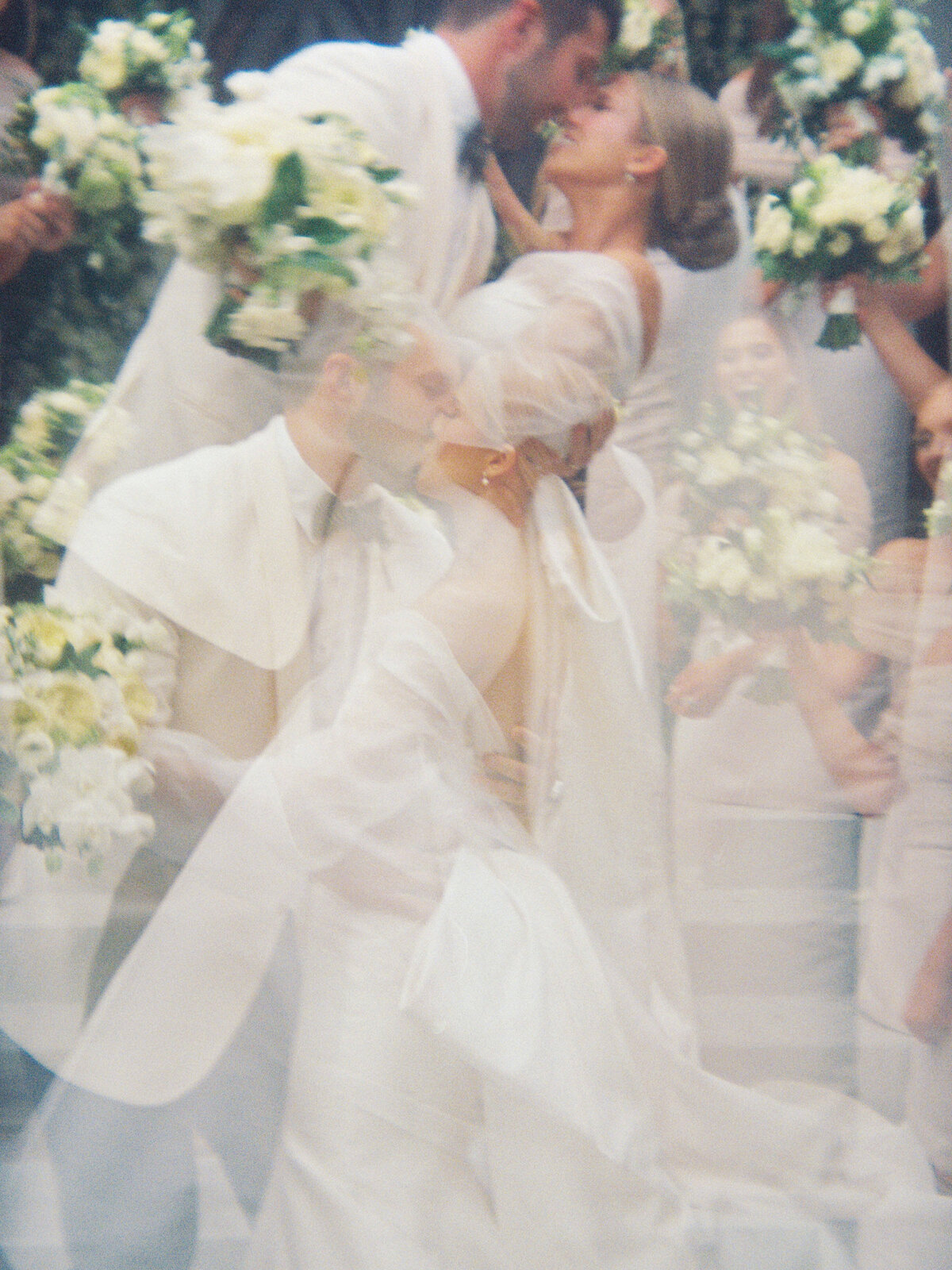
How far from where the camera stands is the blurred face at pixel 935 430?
1.56m

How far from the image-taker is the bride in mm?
1428

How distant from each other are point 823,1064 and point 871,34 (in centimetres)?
145

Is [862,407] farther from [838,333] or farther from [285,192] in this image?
[285,192]

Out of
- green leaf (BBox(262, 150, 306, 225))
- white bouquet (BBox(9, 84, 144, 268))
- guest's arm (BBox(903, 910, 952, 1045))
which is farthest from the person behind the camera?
guest's arm (BBox(903, 910, 952, 1045))

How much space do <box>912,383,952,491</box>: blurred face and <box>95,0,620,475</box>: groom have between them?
65 centimetres

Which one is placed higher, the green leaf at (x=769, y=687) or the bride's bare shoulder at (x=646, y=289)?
the bride's bare shoulder at (x=646, y=289)

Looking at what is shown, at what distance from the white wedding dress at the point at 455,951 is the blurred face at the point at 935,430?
0.47 meters

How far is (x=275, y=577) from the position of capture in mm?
1444

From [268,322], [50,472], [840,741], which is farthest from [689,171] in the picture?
[50,472]

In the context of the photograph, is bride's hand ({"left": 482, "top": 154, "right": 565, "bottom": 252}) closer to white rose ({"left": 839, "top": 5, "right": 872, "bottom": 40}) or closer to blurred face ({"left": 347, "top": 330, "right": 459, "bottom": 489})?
blurred face ({"left": 347, "top": 330, "right": 459, "bottom": 489})

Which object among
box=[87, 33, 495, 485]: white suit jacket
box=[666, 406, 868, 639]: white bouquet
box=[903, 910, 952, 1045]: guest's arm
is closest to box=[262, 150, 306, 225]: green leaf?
box=[87, 33, 495, 485]: white suit jacket

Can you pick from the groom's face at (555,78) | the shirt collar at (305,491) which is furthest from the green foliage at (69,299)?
the groom's face at (555,78)

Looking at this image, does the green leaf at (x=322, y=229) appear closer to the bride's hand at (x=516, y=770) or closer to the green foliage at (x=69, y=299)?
the green foliage at (x=69, y=299)

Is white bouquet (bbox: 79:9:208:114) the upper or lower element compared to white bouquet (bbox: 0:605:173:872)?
upper
